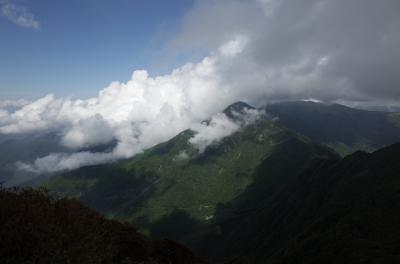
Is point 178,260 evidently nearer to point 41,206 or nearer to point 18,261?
point 41,206

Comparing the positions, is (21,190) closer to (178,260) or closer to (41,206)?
(41,206)

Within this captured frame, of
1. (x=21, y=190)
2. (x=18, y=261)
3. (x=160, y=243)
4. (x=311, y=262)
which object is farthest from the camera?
(x=311, y=262)

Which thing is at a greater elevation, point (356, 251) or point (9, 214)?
point (9, 214)

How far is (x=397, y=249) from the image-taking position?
165 metres

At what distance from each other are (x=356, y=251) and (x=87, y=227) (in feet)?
570

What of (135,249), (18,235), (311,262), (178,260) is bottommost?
(311,262)

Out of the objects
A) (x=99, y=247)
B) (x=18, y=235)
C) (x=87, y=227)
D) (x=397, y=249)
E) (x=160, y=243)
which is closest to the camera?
(x=18, y=235)

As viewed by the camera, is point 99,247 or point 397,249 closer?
point 99,247

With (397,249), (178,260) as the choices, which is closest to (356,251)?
(397,249)

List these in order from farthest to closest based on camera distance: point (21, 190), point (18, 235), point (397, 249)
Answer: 1. point (397, 249)
2. point (21, 190)
3. point (18, 235)

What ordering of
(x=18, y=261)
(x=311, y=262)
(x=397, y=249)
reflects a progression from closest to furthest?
1. (x=18, y=261)
2. (x=397, y=249)
3. (x=311, y=262)

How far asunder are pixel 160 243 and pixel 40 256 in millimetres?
65975

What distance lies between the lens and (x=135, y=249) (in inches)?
2694

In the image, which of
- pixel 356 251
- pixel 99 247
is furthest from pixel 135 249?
pixel 356 251
